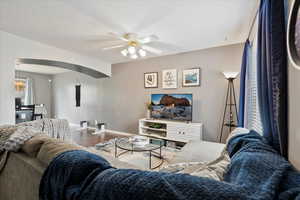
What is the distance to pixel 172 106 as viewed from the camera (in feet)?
12.1

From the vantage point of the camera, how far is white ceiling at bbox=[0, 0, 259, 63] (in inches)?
72.6

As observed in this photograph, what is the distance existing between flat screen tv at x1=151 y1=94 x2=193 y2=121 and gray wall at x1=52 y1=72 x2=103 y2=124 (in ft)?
8.24

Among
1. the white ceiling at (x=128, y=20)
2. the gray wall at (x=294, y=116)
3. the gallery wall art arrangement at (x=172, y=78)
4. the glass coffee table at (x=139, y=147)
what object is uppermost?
the white ceiling at (x=128, y=20)

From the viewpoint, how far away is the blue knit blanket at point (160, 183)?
1.80 ft

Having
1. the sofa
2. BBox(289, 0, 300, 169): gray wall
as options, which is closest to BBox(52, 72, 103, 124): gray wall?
the sofa

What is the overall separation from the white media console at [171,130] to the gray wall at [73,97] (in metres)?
2.39

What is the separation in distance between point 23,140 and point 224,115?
3.53 metres

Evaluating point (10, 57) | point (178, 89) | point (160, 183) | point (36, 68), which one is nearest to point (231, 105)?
point (178, 89)

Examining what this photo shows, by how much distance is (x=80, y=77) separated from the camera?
594 centimetres

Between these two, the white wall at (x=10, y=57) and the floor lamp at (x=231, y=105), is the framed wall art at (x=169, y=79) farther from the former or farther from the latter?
the white wall at (x=10, y=57)

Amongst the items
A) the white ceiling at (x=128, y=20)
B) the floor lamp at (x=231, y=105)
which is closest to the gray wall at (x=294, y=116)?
the white ceiling at (x=128, y=20)

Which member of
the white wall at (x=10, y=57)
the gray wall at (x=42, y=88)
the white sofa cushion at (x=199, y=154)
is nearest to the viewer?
the white sofa cushion at (x=199, y=154)

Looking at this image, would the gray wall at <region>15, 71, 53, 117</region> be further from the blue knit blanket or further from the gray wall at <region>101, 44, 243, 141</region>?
the blue knit blanket

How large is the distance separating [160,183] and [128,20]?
2358mm
